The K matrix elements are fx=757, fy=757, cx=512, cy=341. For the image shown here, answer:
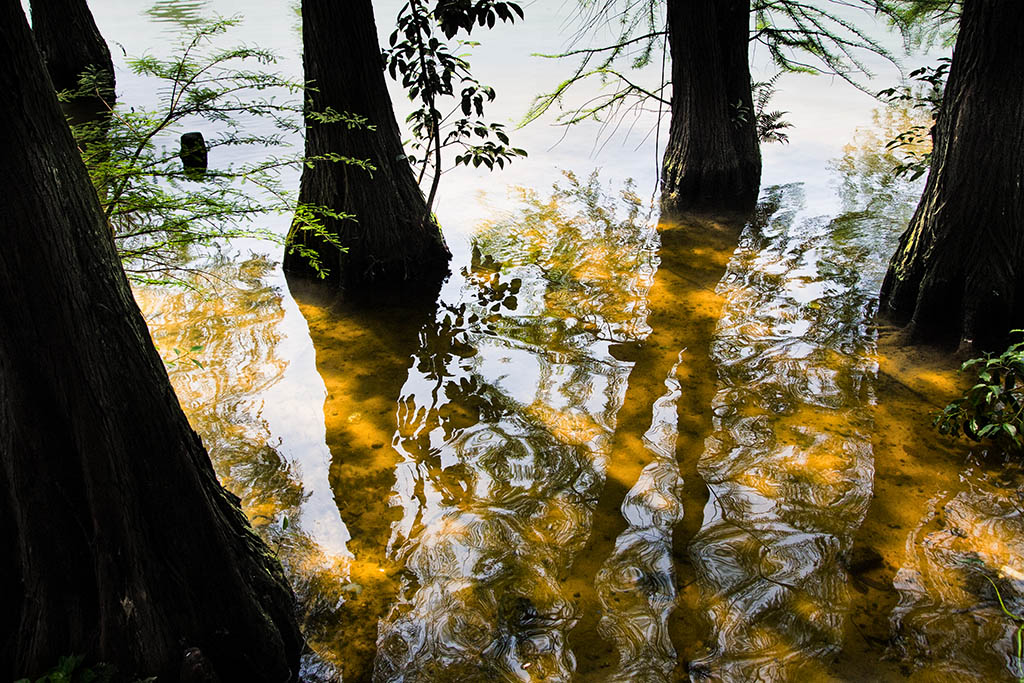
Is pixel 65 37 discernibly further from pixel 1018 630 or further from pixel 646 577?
pixel 1018 630

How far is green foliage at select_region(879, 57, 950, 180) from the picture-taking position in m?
6.23

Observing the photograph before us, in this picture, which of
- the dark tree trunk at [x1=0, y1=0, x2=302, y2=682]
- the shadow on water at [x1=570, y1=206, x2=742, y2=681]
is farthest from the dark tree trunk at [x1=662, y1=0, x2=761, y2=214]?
the dark tree trunk at [x1=0, y1=0, x2=302, y2=682]

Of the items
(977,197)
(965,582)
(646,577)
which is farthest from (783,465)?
(977,197)

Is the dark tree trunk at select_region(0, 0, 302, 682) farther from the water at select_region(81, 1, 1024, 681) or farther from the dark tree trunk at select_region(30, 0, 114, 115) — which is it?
the dark tree trunk at select_region(30, 0, 114, 115)

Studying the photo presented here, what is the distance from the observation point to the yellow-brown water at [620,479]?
2979 millimetres

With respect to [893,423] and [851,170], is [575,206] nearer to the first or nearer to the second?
[851,170]

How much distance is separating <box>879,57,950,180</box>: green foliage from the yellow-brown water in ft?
3.37

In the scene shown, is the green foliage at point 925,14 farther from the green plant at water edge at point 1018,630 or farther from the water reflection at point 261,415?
the water reflection at point 261,415

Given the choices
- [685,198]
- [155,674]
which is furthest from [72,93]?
[685,198]

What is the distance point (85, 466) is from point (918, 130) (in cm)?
1037

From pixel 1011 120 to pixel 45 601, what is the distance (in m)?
5.46

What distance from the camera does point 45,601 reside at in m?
2.43

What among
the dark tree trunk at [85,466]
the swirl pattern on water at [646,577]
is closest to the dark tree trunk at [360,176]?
the swirl pattern on water at [646,577]

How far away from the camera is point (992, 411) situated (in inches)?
159
